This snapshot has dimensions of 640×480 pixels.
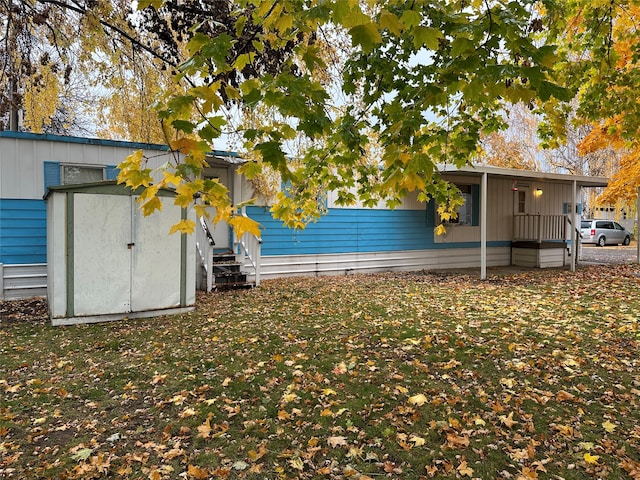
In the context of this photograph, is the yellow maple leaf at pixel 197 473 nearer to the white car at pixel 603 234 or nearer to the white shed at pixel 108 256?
the white shed at pixel 108 256

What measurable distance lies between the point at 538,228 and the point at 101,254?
1219cm

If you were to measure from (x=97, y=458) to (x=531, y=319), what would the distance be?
5413 millimetres

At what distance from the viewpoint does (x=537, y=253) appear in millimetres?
12492

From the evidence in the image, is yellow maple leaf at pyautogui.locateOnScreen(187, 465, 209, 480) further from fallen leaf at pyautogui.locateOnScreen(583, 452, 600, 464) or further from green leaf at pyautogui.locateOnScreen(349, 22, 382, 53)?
green leaf at pyautogui.locateOnScreen(349, 22, 382, 53)

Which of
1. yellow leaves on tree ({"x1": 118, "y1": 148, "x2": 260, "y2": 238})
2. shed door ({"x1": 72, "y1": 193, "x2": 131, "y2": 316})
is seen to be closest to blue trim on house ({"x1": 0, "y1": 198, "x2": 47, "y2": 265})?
shed door ({"x1": 72, "y1": 193, "x2": 131, "y2": 316})

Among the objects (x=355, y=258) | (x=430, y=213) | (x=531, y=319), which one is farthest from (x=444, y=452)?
(x=430, y=213)

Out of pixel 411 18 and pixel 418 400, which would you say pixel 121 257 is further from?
pixel 411 18

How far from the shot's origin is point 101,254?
18.8 ft

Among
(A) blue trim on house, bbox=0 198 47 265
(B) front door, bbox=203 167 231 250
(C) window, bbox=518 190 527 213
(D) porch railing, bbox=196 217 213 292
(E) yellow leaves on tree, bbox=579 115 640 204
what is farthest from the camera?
(C) window, bbox=518 190 527 213

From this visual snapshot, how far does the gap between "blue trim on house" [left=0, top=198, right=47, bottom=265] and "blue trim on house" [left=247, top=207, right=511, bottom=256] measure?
392cm

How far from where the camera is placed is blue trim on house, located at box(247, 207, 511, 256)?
31.8 feet

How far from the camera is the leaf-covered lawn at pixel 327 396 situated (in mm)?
2486

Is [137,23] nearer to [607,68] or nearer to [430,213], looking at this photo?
[607,68]

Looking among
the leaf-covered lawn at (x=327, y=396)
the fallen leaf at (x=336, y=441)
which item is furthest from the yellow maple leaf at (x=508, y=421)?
the fallen leaf at (x=336, y=441)
